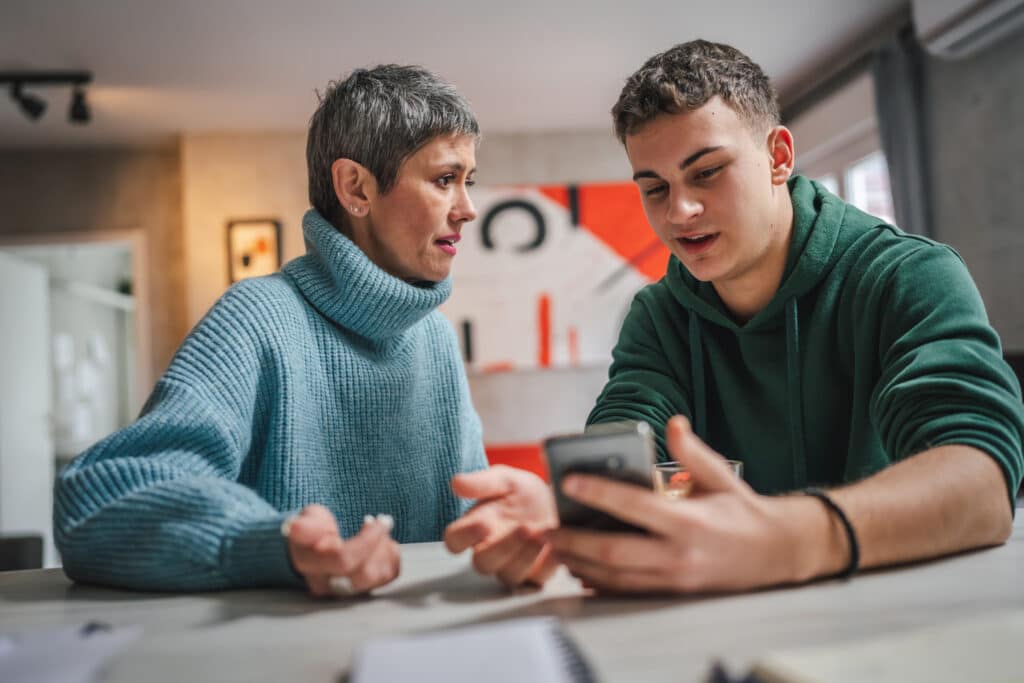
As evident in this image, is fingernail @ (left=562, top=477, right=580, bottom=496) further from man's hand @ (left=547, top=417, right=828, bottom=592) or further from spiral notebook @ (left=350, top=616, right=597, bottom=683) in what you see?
spiral notebook @ (left=350, top=616, right=597, bottom=683)

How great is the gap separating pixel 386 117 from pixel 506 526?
2.55 feet

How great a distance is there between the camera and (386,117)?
4.35 ft

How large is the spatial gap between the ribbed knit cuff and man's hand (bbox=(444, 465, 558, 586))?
0.17m

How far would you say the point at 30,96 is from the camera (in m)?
4.00

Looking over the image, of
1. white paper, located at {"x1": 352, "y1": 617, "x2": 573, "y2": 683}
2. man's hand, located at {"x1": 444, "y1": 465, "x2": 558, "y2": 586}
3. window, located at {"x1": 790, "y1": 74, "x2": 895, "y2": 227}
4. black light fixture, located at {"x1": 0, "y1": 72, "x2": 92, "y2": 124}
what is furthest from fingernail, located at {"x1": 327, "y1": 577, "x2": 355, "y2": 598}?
black light fixture, located at {"x1": 0, "y1": 72, "x2": 92, "y2": 124}

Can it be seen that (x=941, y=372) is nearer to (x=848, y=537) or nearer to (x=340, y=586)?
(x=848, y=537)

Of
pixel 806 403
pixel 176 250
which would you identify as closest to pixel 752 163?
pixel 806 403

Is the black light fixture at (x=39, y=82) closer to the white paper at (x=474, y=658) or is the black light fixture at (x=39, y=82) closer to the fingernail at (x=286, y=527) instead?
the fingernail at (x=286, y=527)

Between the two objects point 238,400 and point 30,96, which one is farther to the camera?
point 30,96

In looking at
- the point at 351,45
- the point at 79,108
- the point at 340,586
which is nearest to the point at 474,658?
the point at 340,586

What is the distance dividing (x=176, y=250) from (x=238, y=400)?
4729 millimetres

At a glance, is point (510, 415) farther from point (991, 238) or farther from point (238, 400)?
point (238, 400)

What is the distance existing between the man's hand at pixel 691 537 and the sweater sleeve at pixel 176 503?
335 millimetres

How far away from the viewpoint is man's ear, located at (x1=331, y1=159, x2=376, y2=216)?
1354mm
